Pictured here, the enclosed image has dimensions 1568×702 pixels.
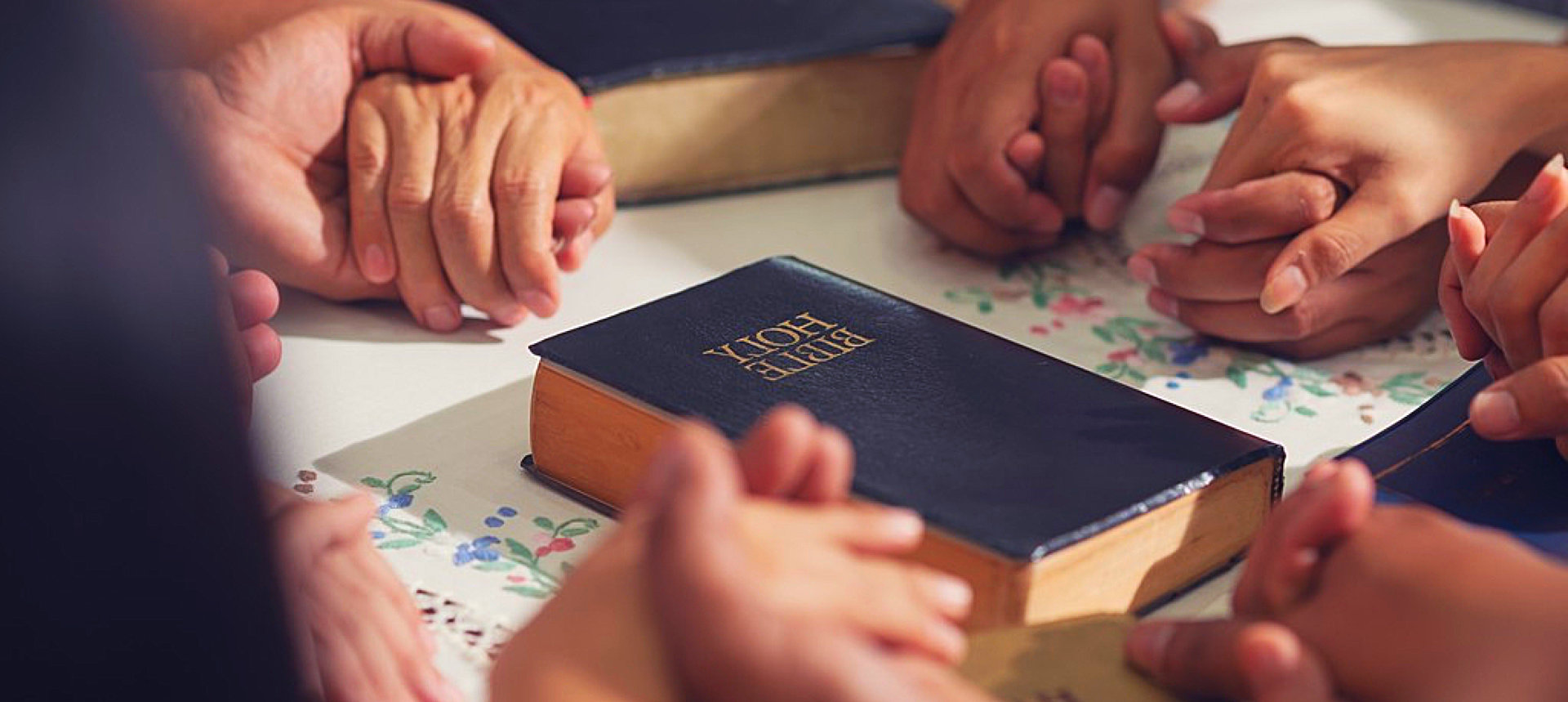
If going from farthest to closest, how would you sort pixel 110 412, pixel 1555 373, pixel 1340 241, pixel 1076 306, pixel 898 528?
pixel 1076 306
pixel 1340 241
pixel 1555 373
pixel 898 528
pixel 110 412

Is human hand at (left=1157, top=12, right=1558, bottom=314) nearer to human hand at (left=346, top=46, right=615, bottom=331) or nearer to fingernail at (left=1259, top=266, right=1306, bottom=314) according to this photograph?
fingernail at (left=1259, top=266, right=1306, bottom=314)

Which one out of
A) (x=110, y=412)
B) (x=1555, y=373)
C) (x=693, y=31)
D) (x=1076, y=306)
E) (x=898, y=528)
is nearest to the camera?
(x=110, y=412)

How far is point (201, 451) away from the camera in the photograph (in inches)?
12.4

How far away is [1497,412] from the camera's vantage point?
Answer: 616 millimetres

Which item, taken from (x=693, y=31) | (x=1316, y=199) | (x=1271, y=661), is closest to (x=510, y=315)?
(x=693, y=31)

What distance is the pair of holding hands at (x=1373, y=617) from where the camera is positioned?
43 cm

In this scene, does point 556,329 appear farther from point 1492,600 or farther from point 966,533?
point 1492,600

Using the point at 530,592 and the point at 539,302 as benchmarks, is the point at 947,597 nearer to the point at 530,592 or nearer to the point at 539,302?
the point at 530,592

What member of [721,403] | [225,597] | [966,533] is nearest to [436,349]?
[721,403]

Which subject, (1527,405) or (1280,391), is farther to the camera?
(1280,391)

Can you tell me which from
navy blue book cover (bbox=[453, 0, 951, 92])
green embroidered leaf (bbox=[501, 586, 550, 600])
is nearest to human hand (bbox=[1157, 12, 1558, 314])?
navy blue book cover (bbox=[453, 0, 951, 92])

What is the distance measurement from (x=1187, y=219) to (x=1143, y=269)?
0.03 metres

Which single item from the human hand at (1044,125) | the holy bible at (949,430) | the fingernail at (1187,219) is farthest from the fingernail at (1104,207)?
the holy bible at (949,430)

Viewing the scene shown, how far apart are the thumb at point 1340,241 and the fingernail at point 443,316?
0.35 m
